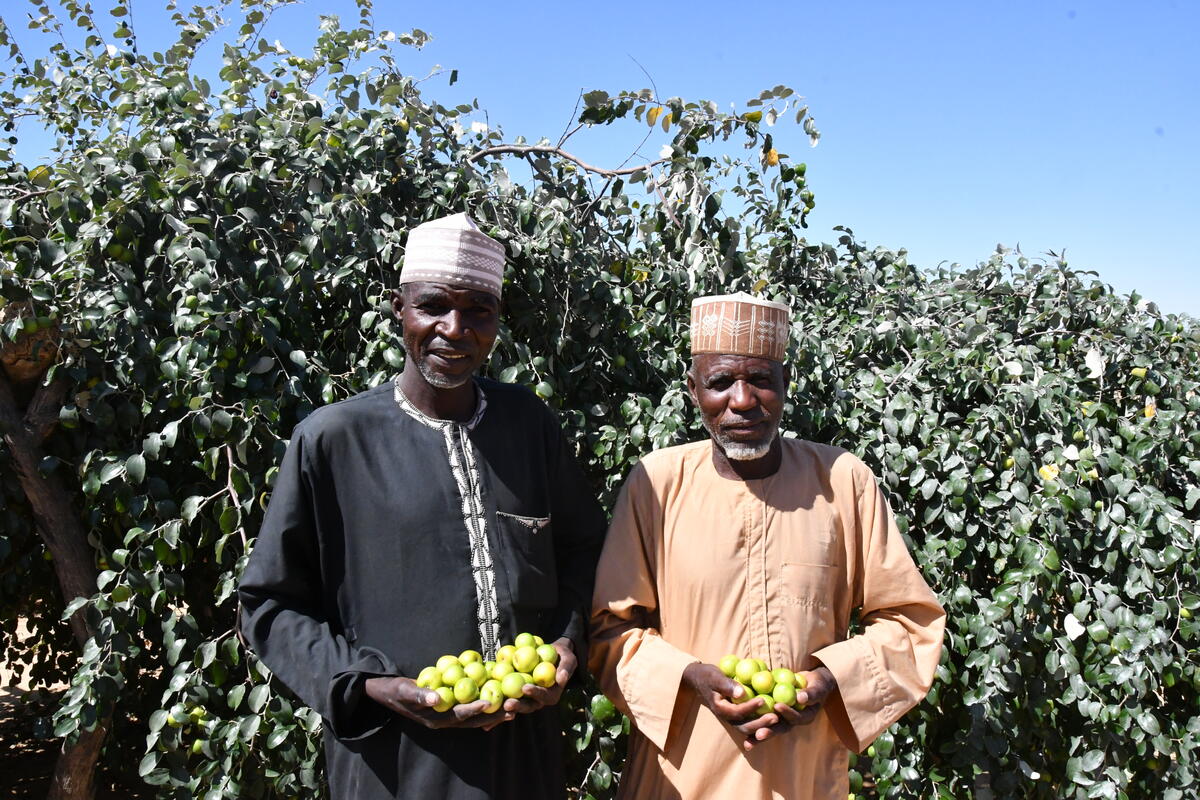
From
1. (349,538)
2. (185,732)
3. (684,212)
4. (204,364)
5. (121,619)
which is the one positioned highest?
(684,212)

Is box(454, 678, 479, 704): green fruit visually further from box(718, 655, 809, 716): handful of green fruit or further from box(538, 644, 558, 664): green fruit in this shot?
box(718, 655, 809, 716): handful of green fruit

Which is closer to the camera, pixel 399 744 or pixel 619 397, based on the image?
pixel 399 744

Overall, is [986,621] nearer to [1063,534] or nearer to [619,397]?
[1063,534]

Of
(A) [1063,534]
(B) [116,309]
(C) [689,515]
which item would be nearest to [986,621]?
(A) [1063,534]

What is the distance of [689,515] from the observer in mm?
2117

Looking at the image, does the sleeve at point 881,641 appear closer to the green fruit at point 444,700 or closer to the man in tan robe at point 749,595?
the man in tan robe at point 749,595

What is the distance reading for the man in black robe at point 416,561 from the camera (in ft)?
6.11

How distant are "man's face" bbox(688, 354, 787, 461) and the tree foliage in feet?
2.08

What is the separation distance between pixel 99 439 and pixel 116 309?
427 mm

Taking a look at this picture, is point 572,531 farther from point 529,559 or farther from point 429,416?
point 429,416

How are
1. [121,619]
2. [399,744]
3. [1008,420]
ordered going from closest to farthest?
[399,744] → [121,619] → [1008,420]

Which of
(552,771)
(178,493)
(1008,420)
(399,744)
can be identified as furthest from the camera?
(1008,420)

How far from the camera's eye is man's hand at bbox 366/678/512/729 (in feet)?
5.60

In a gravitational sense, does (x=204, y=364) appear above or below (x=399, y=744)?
above
